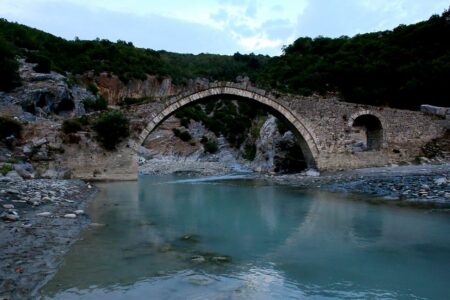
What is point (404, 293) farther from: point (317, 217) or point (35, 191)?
point (35, 191)

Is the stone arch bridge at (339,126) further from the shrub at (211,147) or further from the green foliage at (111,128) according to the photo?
the shrub at (211,147)

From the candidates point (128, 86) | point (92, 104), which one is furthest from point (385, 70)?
point (128, 86)

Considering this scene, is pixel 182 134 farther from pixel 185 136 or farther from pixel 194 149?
pixel 194 149

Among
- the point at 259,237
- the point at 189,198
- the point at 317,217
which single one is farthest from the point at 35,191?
the point at 317,217

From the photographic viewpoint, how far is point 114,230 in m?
6.60

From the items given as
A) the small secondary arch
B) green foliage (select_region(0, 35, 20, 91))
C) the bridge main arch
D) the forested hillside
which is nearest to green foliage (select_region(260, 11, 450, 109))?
the forested hillside

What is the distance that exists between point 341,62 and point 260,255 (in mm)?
28150

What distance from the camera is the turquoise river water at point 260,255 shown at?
12.8 feet

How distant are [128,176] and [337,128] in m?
9.33

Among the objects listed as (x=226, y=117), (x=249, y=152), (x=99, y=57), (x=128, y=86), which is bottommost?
(x=249, y=152)

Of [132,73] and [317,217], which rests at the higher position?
[132,73]

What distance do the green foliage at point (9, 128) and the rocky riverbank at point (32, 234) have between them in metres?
7.65

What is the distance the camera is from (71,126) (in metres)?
17.0

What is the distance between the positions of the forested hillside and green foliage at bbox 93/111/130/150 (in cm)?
867
